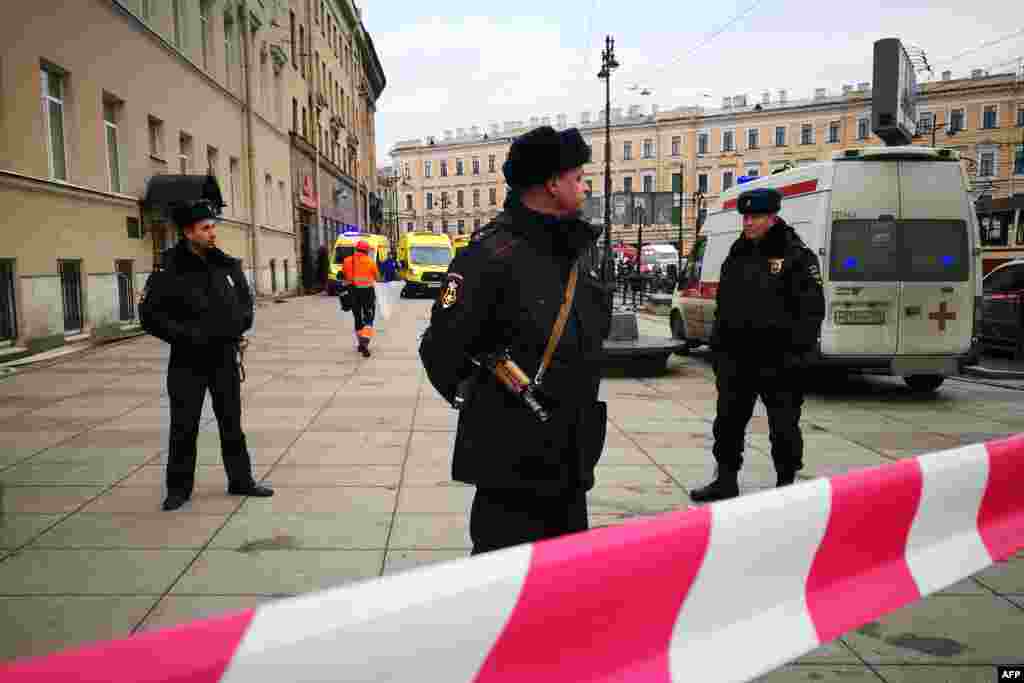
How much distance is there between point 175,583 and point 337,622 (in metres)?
2.61

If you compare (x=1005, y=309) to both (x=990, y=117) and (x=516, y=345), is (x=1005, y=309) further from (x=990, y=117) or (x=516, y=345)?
(x=990, y=117)

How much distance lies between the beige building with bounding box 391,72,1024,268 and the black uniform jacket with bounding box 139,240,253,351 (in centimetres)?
4537

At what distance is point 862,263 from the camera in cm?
851

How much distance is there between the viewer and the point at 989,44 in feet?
90.4

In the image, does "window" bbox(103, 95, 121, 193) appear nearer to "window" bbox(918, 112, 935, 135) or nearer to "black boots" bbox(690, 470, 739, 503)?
"black boots" bbox(690, 470, 739, 503)

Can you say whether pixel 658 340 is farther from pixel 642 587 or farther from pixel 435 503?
pixel 642 587

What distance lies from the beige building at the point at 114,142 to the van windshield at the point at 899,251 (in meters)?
11.1

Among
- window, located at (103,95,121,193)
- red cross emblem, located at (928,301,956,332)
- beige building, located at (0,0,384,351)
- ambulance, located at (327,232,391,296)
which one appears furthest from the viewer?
ambulance, located at (327,232,391,296)

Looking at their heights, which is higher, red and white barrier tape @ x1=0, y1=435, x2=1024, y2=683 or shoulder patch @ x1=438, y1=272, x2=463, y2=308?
shoulder patch @ x1=438, y1=272, x2=463, y2=308

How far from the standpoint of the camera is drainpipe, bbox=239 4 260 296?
78.9ft

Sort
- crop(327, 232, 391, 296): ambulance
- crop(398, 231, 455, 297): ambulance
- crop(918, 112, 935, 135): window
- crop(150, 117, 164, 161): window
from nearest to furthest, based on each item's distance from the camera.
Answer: crop(150, 117, 164, 161): window
crop(327, 232, 391, 296): ambulance
crop(398, 231, 455, 297): ambulance
crop(918, 112, 935, 135): window

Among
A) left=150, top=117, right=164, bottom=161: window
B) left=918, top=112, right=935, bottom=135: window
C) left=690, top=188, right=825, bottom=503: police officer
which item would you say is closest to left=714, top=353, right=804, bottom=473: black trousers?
left=690, top=188, right=825, bottom=503: police officer

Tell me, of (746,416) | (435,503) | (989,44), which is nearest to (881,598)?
(746,416)

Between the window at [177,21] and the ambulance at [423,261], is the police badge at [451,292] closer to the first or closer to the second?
the window at [177,21]
